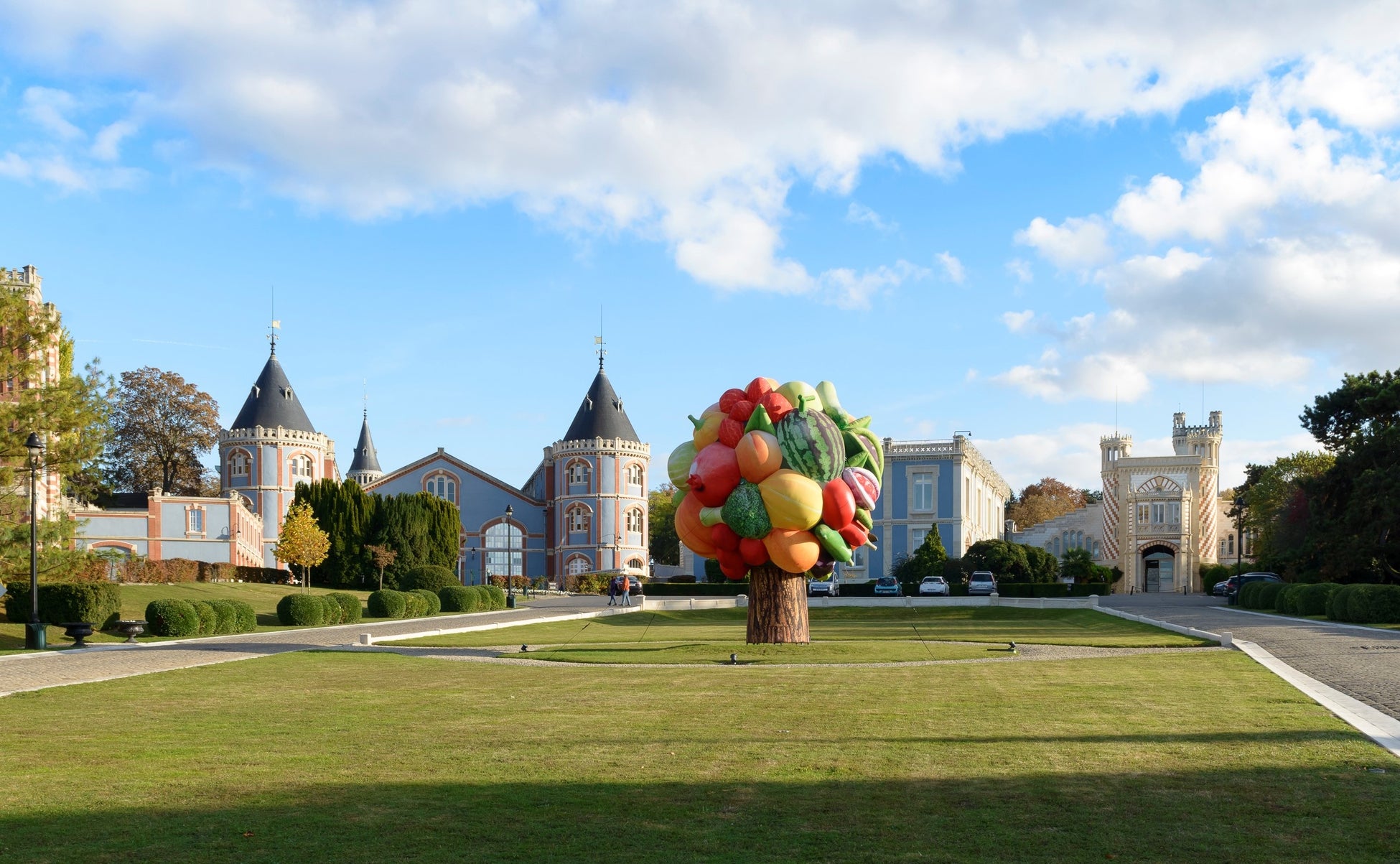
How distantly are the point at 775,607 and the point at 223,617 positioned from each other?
52.3 feet

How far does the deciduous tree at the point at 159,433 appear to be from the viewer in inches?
2958

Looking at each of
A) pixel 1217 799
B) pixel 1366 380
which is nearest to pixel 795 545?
pixel 1217 799

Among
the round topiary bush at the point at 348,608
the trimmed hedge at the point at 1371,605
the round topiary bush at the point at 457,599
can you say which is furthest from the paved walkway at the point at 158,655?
the trimmed hedge at the point at 1371,605

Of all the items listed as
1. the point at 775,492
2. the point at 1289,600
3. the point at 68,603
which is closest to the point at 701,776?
the point at 775,492

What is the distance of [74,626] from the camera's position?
25.6 metres

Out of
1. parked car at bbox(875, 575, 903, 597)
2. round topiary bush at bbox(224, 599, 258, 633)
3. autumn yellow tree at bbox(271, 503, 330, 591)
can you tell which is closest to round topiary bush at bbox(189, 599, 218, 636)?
round topiary bush at bbox(224, 599, 258, 633)

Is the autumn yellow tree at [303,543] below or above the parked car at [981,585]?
above

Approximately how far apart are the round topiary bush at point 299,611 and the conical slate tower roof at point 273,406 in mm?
39673

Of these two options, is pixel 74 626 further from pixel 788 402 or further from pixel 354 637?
pixel 788 402

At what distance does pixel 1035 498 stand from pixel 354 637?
9033cm

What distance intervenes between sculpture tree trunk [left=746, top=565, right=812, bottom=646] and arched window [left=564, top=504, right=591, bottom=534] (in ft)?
188

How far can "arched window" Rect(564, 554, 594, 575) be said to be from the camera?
80812 millimetres

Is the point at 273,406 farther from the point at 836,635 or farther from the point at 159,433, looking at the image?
the point at 836,635

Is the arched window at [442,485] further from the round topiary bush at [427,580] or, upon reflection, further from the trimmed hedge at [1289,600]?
the trimmed hedge at [1289,600]
